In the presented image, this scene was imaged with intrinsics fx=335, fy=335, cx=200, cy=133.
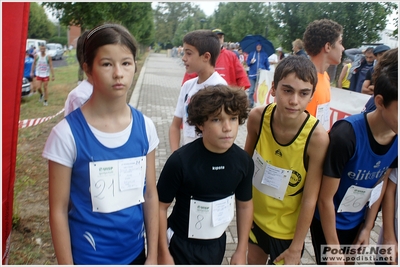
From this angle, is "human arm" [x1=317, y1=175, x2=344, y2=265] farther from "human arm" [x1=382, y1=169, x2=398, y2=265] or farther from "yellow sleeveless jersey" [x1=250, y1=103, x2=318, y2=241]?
"human arm" [x1=382, y1=169, x2=398, y2=265]

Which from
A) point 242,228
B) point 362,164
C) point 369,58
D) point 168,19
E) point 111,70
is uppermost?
point 168,19

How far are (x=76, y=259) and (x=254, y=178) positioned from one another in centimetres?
112

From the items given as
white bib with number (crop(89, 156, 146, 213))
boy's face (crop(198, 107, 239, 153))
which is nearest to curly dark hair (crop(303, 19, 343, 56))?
boy's face (crop(198, 107, 239, 153))

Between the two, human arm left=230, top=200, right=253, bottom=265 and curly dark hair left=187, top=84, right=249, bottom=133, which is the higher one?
curly dark hair left=187, top=84, right=249, bottom=133

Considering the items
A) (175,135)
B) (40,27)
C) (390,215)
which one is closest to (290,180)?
(390,215)

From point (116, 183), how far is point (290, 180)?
1.00m

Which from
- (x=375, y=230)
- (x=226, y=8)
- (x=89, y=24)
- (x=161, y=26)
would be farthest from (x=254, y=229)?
(x=161, y=26)

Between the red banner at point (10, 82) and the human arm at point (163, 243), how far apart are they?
952mm

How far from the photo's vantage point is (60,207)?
5.02 ft

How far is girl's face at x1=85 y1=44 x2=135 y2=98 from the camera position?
4.99 feet

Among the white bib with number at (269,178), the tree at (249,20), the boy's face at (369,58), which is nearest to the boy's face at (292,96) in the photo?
the white bib with number at (269,178)

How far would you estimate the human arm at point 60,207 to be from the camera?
1.50 meters

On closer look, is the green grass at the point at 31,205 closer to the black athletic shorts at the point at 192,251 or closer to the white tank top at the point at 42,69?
the black athletic shorts at the point at 192,251

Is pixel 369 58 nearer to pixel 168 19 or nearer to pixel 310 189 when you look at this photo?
pixel 310 189
